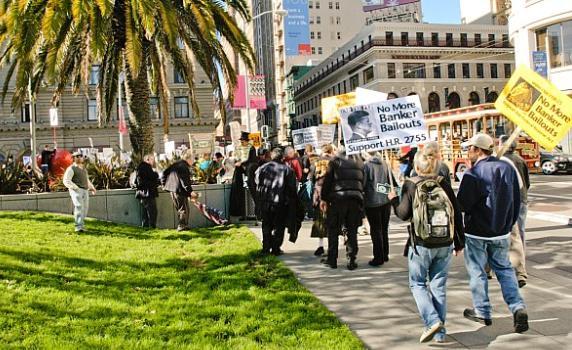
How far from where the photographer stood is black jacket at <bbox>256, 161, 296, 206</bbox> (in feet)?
28.1

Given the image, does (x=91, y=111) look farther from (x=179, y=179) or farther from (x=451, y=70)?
(x=179, y=179)

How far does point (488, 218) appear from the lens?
488cm

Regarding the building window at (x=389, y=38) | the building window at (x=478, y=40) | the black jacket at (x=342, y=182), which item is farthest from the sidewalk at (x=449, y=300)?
the building window at (x=478, y=40)

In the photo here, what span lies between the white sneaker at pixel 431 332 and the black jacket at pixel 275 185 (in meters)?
4.33

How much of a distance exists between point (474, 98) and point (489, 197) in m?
61.9

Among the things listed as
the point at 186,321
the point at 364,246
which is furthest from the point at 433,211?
the point at 364,246

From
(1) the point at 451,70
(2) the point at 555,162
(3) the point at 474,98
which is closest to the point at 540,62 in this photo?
(2) the point at 555,162

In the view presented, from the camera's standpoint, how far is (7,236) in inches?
362

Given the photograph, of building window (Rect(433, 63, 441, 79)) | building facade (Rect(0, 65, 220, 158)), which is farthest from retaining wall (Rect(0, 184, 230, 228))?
building window (Rect(433, 63, 441, 79))

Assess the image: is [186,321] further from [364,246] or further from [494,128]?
[494,128]

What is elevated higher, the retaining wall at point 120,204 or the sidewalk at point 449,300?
the retaining wall at point 120,204

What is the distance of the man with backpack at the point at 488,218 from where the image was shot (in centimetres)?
488

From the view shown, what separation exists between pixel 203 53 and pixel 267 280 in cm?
905

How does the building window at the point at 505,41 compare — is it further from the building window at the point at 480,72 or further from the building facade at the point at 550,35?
the building facade at the point at 550,35
